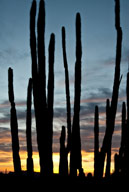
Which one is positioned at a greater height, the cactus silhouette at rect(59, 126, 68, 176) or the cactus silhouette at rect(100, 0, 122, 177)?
the cactus silhouette at rect(100, 0, 122, 177)

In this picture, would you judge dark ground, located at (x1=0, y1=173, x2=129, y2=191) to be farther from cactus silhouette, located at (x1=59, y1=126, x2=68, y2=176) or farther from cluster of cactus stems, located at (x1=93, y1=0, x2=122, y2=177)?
cactus silhouette, located at (x1=59, y1=126, x2=68, y2=176)

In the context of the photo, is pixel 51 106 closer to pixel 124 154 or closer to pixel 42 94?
pixel 42 94

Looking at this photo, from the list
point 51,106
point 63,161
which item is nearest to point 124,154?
point 63,161

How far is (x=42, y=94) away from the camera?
828 centimetres

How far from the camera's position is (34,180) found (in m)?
8.16

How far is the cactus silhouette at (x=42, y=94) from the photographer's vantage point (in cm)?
814

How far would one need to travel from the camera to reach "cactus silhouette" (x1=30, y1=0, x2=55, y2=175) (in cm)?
814


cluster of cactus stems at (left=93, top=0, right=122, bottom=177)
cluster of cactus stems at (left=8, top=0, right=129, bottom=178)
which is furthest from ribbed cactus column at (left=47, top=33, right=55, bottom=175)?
cluster of cactus stems at (left=93, top=0, right=122, bottom=177)

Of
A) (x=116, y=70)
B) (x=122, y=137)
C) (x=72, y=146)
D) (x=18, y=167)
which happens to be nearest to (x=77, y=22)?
(x=116, y=70)

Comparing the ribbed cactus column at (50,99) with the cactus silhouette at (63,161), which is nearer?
the ribbed cactus column at (50,99)

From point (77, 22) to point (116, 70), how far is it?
192 cm

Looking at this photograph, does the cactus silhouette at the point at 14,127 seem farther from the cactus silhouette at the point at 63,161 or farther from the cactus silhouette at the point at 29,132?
the cactus silhouette at the point at 63,161

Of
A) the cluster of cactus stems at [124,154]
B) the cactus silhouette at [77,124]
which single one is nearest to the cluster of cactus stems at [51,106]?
the cactus silhouette at [77,124]

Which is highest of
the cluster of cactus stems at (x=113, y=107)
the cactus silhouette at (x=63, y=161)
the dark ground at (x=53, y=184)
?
the cluster of cactus stems at (x=113, y=107)
